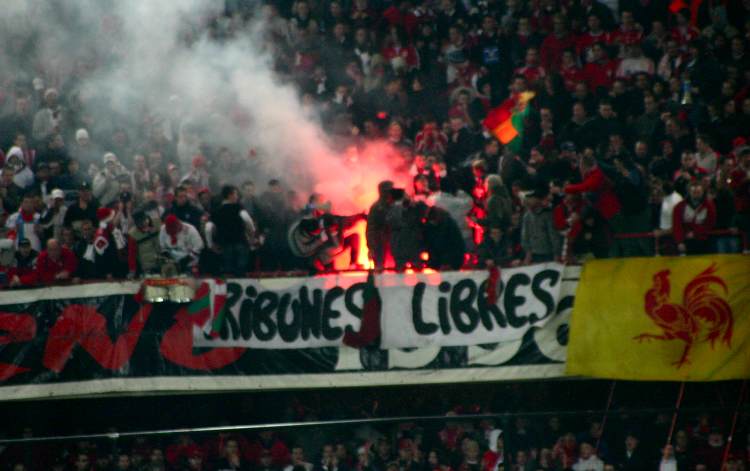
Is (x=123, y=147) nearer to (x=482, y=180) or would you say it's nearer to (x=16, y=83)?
(x=16, y=83)

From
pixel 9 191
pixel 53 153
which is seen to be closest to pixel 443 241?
pixel 9 191

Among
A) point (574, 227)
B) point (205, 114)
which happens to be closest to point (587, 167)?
point (574, 227)

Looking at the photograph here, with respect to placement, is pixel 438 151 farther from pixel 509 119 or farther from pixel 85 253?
pixel 85 253

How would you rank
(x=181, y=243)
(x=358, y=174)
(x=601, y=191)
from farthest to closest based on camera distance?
(x=358, y=174), (x=181, y=243), (x=601, y=191)

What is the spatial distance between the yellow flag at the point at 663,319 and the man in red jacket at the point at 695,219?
12.2 inches

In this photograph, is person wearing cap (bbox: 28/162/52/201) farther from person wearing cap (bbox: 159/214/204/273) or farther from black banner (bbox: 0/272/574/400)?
person wearing cap (bbox: 159/214/204/273)

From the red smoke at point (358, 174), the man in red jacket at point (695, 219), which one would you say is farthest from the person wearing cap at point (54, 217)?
the man in red jacket at point (695, 219)

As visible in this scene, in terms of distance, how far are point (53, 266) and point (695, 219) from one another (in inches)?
256

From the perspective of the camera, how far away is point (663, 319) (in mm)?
12688

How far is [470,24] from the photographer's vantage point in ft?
58.4

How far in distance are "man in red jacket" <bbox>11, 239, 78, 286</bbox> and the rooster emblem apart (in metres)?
5.92

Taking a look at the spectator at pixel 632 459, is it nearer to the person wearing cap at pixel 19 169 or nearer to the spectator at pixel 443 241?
the spectator at pixel 443 241

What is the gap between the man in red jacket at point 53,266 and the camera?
14134mm

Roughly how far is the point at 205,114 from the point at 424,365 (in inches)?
207
